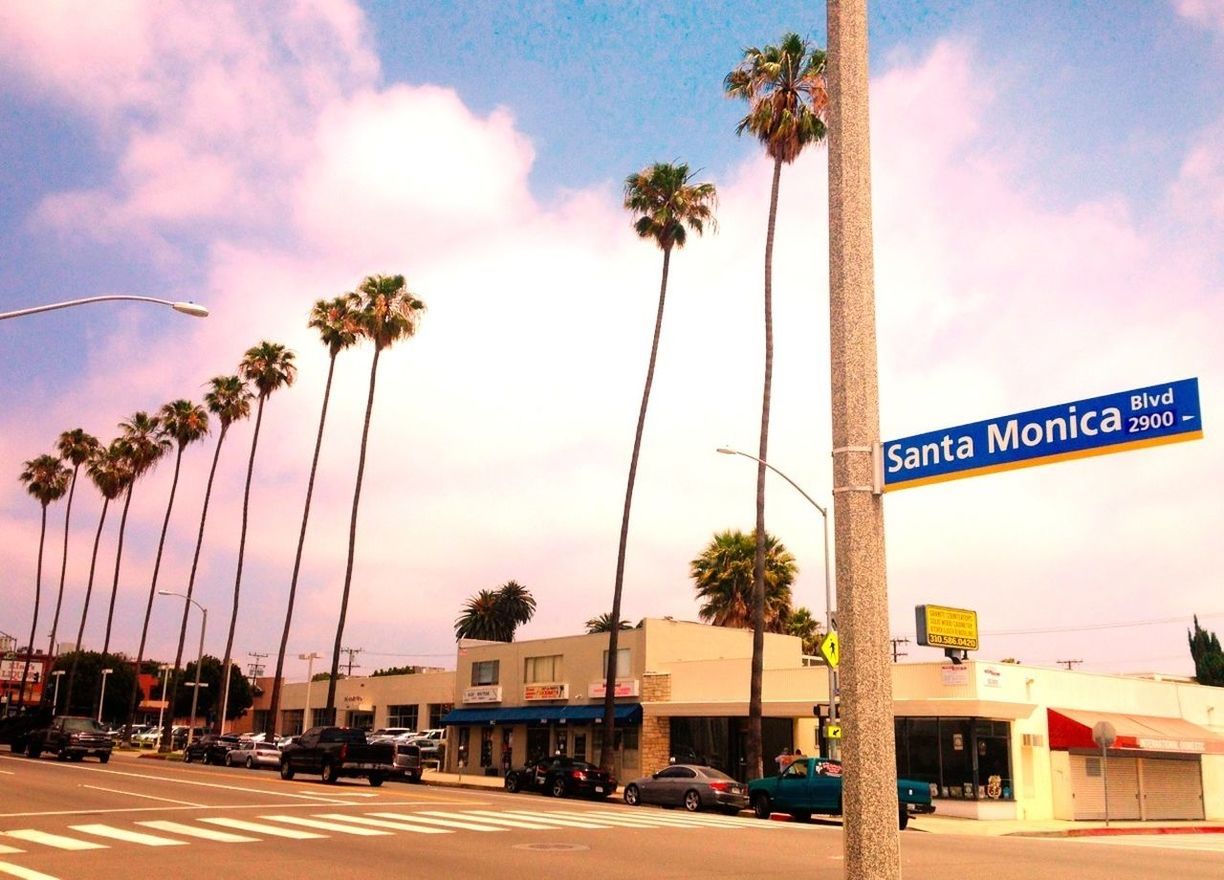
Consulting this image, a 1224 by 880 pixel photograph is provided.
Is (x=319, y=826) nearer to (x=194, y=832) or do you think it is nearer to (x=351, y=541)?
(x=194, y=832)

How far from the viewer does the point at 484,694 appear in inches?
2179

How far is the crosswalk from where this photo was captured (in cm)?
1669

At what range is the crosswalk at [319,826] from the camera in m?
16.7

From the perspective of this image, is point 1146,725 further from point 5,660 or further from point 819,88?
point 5,660

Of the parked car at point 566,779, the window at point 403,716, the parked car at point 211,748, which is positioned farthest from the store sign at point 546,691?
the window at point 403,716

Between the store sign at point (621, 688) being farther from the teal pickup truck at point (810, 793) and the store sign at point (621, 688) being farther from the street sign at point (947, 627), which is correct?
the teal pickup truck at point (810, 793)

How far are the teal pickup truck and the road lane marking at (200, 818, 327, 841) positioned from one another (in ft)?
43.9

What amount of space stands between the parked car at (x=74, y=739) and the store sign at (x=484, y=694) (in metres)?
16.6

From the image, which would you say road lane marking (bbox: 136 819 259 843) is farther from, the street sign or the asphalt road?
the street sign

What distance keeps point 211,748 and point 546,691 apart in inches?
671

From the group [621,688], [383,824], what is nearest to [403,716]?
[621,688]

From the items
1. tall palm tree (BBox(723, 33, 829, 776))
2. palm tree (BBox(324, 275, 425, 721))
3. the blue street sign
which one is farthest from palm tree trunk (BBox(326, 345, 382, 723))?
the blue street sign

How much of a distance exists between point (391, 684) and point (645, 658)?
89.7ft

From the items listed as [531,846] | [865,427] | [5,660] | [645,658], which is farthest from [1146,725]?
[5,660]
